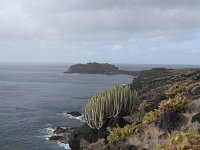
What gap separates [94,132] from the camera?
1505 inches

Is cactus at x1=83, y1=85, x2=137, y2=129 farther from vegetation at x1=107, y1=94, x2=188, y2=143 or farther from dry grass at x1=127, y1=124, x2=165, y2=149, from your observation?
dry grass at x1=127, y1=124, x2=165, y2=149

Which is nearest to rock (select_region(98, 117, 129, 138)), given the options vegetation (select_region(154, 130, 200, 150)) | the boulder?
the boulder

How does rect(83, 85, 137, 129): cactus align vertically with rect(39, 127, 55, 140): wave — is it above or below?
above

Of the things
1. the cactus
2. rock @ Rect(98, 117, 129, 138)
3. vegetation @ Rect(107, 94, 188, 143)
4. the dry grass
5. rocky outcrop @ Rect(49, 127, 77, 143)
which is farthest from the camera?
rocky outcrop @ Rect(49, 127, 77, 143)

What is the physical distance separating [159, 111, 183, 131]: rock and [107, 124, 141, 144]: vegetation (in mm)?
2722

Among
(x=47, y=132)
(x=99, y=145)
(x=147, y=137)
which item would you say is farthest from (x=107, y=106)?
(x=47, y=132)

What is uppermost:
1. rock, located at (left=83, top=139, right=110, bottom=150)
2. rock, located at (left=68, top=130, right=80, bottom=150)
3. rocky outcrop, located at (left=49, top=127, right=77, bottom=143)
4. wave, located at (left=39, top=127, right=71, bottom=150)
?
rock, located at (left=83, top=139, right=110, bottom=150)

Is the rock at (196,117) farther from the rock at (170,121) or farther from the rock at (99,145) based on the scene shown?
the rock at (99,145)

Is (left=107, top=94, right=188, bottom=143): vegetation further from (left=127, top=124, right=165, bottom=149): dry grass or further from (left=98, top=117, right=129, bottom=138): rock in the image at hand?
(left=98, top=117, right=129, bottom=138): rock

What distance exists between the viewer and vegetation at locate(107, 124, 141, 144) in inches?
1278

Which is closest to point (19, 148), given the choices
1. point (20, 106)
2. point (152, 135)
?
point (152, 135)

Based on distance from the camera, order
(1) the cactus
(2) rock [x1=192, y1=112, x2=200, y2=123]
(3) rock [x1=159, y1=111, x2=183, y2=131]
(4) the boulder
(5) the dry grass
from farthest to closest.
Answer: (4) the boulder, (1) the cactus, (5) the dry grass, (3) rock [x1=159, y1=111, x2=183, y2=131], (2) rock [x1=192, y1=112, x2=200, y2=123]

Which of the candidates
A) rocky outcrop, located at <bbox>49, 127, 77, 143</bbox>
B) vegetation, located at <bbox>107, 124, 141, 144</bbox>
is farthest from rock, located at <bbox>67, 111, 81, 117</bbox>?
vegetation, located at <bbox>107, 124, 141, 144</bbox>

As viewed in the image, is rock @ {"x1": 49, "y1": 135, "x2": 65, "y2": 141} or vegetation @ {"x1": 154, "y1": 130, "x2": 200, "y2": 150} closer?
vegetation @ {"x1": 154, "y1": 130, "x2": 200, "y2": 150}
